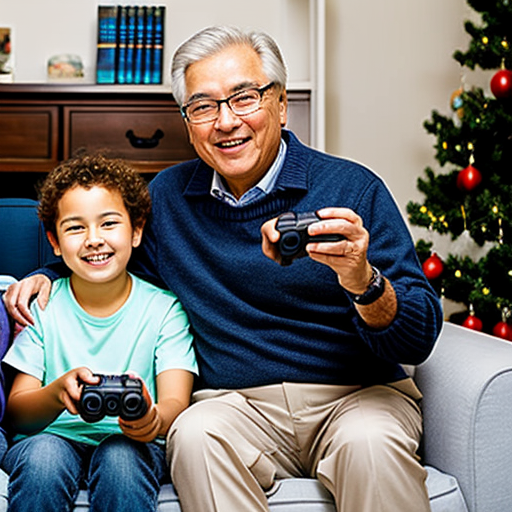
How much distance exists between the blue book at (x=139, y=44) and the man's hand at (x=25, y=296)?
4.45ft

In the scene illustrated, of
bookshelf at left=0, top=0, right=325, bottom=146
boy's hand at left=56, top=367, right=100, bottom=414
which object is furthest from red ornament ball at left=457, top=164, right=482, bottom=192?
boy's hand at left=56, top=367, right=100, bottom=414

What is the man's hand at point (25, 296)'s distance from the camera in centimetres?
136

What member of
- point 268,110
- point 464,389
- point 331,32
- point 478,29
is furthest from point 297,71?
point 464,389

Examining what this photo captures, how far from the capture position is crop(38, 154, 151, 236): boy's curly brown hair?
4.66ft

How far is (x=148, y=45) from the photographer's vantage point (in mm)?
2654

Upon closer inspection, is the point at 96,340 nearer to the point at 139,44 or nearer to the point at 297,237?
the point at 297,237

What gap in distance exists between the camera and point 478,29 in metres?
2.44

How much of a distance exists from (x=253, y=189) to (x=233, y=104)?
164 mm

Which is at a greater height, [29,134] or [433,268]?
[29,134]

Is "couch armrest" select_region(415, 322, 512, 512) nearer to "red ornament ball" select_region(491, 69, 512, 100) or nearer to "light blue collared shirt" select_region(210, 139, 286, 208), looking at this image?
"light blue collared shirt" select_region(210, 139, 286, 208)

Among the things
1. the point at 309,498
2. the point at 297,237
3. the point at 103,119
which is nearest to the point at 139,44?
the point at 103,119

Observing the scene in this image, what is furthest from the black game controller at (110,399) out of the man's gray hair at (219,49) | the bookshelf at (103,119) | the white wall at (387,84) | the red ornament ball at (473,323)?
the white wall at (387,84)

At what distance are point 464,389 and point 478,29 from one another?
1.60 meters

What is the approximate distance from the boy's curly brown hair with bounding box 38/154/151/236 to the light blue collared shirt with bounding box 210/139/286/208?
0.14 metres
